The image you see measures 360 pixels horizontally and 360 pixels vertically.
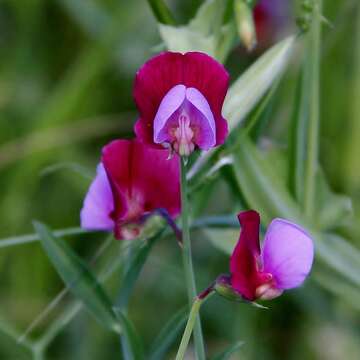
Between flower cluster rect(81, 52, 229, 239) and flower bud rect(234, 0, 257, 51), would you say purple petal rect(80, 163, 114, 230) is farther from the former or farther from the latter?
flower bud rect(234, 0, 257, 51)

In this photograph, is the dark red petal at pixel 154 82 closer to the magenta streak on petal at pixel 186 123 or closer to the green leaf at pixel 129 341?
the magenta streak on petal at pixel 186 123

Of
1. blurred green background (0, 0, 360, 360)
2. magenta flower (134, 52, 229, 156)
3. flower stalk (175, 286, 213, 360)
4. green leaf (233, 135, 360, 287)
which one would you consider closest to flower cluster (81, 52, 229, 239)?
magenta flower (134, 52, 229, 156)

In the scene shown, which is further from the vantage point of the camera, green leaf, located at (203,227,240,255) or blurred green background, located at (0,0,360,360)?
blurred green background, located at (0,0,360,360)

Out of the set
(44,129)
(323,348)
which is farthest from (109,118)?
(323,348)

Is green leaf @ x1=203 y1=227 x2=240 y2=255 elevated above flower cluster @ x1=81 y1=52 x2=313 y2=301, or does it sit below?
below

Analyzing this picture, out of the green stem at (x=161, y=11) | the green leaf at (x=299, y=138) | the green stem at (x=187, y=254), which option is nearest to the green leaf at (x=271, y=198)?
the green leaf at (x=299, y=138)

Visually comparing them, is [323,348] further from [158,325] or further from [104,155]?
[104,155]
